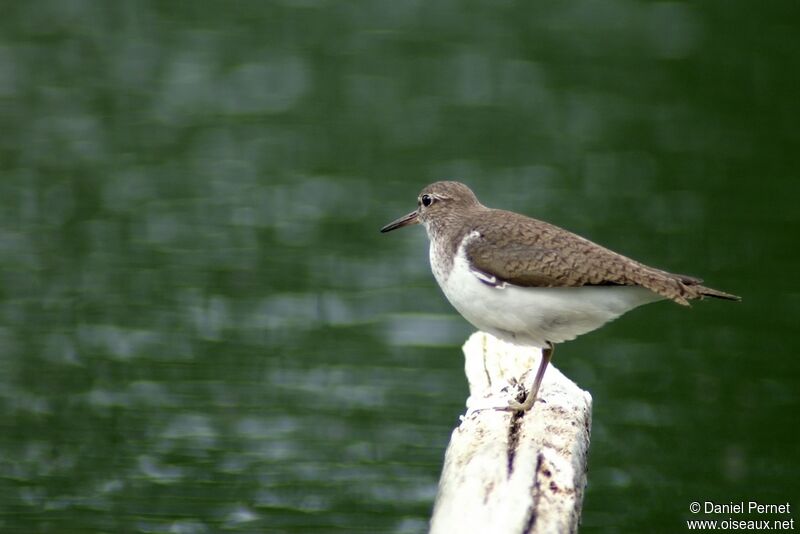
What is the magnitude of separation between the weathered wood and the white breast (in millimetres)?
300

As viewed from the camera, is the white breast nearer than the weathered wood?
No

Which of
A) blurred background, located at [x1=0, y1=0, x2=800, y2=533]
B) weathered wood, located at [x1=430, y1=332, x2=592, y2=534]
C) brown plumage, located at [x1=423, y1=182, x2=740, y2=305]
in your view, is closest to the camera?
weathered wood, located at [x1=430, y1=332, x2=592, y2=534]

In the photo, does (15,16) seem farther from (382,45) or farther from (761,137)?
(761,137)

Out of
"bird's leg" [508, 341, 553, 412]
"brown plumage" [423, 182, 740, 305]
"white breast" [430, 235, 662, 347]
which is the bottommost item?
"bird's leg" [508, 341, 553, 412]

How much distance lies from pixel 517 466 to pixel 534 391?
111 centimetres

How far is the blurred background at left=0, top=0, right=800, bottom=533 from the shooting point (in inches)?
423

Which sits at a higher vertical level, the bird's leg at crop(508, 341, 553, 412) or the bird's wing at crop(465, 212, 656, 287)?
the bird's wing at crop(465, 212, 656, 287)

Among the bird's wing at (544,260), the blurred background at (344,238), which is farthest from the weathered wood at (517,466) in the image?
the blurred background at (344,238)

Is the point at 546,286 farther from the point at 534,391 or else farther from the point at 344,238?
the point at 344,238

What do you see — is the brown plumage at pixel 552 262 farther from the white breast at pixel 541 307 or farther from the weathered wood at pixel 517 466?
the weathered wood at pixel 517 466

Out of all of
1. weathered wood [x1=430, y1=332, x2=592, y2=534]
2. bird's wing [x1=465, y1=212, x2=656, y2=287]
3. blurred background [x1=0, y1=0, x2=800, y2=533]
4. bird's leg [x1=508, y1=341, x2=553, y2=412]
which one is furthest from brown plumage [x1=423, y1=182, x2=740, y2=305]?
blurred background [x1=0, y1=0, x2=800, y2=533]

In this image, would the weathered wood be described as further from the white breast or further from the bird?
the white breast

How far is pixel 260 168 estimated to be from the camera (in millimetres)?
13758

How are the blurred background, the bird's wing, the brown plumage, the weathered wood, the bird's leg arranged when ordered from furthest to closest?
the blurred background → the bird's wing → the brown plumage → the bird's leg → the weathered wood
